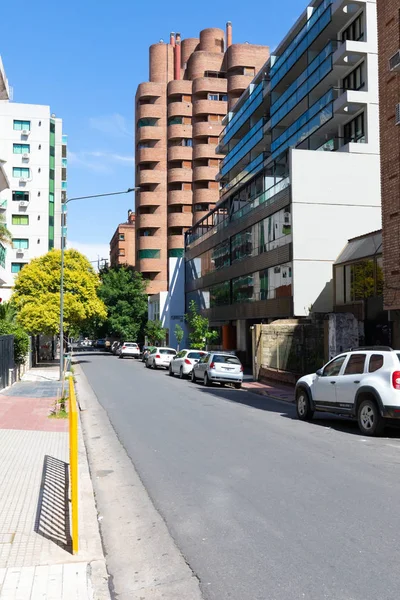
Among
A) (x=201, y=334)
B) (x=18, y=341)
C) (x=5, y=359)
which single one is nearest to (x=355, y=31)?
(x=201, y=334)

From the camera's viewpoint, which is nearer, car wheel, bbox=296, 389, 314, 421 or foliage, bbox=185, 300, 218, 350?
car wheel, bbox=296, 389, 314, 421

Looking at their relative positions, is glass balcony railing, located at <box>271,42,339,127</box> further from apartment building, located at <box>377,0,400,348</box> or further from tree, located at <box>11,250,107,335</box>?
tree, located at <box>11,250,107,335</box>

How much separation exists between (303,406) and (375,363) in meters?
3.11

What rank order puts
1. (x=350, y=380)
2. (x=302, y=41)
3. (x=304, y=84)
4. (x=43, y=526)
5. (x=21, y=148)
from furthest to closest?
(x=21, y=148), (x=302, y=41), (x=304, y=84), (x=350, y=380), (x=43, y=526)

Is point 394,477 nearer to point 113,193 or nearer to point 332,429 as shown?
point 332,429

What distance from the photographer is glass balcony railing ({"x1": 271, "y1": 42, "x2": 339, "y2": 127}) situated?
3569 centimetres

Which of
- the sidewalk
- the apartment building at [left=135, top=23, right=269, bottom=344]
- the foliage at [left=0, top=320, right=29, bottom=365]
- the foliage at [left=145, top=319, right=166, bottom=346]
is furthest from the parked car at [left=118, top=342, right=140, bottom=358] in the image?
the sidewalk

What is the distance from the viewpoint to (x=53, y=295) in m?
45.5

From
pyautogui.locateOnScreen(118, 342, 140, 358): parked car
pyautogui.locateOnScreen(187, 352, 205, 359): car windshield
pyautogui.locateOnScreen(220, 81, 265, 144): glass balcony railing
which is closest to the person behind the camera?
pyautogui.locateOnScreen(187, 352, 205, 359): car windshield

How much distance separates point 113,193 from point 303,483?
2186cm

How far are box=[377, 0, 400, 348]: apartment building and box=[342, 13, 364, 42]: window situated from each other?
43.9 ft

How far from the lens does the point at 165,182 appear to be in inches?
3088

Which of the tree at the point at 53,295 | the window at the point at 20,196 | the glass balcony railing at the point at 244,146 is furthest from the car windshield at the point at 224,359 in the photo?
the window at the point at 20,196

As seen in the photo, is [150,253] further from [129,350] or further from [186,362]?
[186,362]
